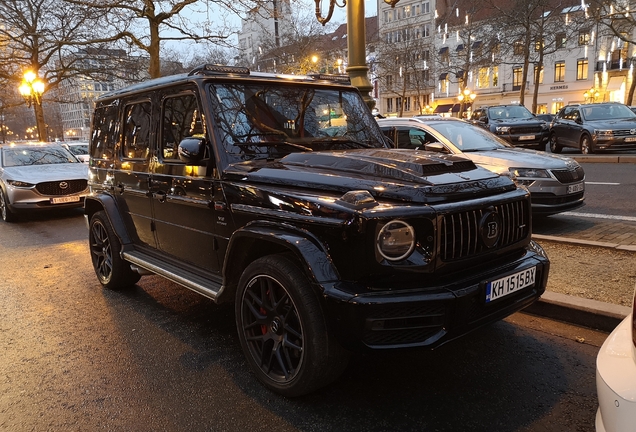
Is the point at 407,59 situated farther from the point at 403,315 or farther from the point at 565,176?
the point at 403,315

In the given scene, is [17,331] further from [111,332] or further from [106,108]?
[106,108]

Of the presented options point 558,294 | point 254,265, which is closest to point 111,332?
point 254,265

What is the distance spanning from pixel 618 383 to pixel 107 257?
4.98 metres

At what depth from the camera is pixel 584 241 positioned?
6020 millimetres

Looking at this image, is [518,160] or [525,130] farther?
[525,130]

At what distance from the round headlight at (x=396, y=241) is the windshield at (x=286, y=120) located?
4.50 ft

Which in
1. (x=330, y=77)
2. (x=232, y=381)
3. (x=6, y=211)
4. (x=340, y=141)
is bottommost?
(x=232, y=381)

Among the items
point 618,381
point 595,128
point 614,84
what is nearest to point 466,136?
point 618,381

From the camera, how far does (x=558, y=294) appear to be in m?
4.29

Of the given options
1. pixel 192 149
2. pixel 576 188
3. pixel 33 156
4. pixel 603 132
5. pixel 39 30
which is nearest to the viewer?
pixel 192 149

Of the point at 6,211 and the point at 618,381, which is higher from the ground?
the point at 618,381

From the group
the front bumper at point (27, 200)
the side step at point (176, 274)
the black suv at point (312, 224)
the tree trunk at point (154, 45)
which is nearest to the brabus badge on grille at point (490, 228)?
the black suv at point (312, 224)

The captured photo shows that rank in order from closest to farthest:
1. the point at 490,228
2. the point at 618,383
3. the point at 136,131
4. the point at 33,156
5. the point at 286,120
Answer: the point at 618,383 < the point at 490,228 < the point at 286,120 < the point at 136,131 < the point at 33,156

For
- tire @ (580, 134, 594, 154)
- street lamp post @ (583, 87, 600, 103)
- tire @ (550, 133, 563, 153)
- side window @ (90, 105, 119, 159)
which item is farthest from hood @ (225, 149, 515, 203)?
street lamp post @ (583, 87, 600, 103)
